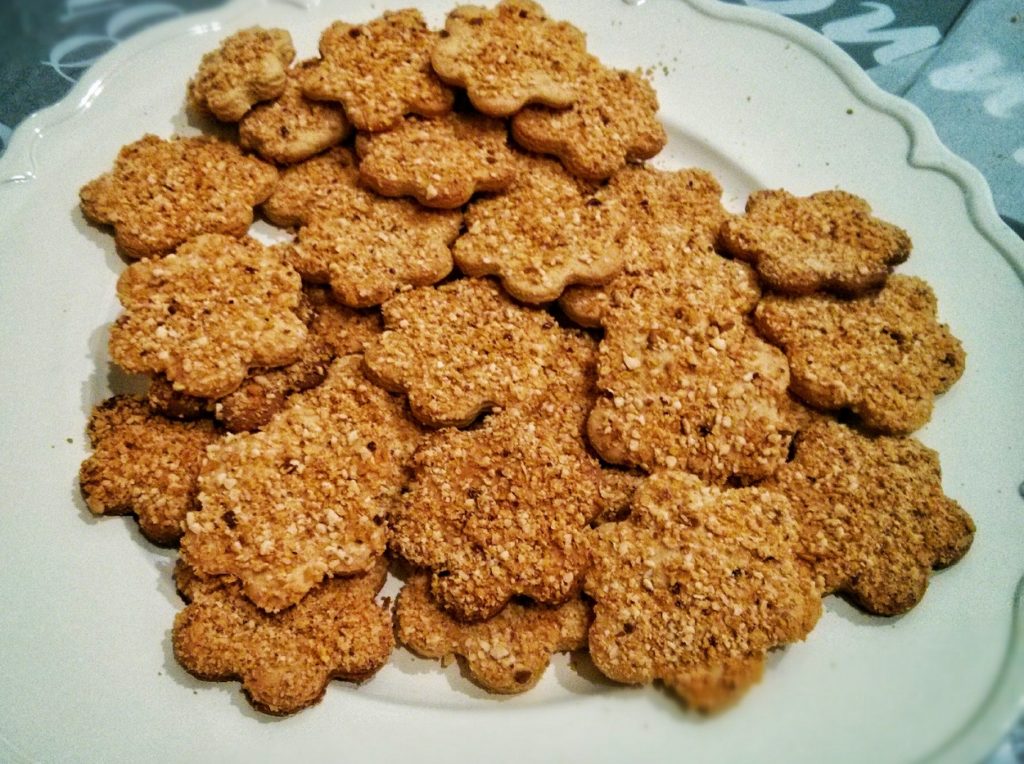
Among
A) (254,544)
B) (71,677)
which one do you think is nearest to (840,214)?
(254,544)

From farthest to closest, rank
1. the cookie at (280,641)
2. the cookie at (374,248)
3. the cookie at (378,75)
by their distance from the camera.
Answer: the cookie at (378,75) < the cookie at (374,248) < the cookie at (280,641)

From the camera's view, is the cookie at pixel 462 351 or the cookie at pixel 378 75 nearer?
the cookie at pixel 462 351

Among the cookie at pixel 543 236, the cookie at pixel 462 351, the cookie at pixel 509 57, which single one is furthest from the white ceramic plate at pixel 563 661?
the cookie at pixel 462 351

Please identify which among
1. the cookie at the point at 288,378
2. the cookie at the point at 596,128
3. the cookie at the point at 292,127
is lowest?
the cookie at the point at 288,378

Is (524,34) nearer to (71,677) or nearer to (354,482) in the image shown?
(354,482)

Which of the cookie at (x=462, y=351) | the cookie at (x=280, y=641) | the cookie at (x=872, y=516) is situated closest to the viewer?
the cookie at (x=280, y=641)

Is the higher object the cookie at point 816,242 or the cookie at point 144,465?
the cookie at point 816,242

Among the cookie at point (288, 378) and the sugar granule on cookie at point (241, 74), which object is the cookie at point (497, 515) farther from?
the sugar granule on cookie at point (241, 74)

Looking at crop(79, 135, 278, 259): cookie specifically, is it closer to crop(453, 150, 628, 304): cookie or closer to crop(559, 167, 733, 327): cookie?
crop(453, 150, 628, 304): cookie
